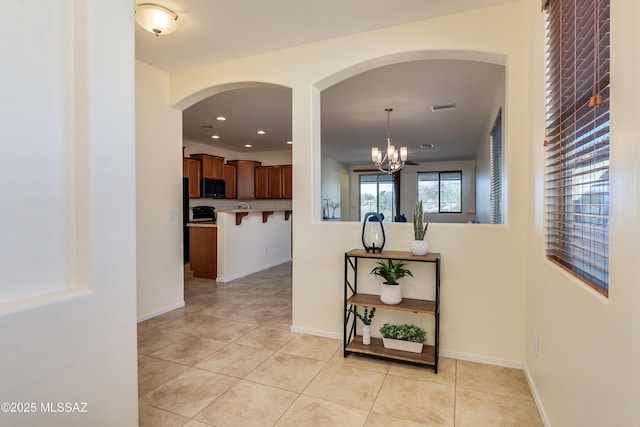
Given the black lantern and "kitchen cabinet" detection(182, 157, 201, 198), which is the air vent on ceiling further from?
"kitchen cabinet" detection(182, 157, 201, 198)

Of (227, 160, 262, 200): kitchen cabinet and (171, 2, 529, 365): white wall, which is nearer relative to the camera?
(171, 2, 529, 365): white wall

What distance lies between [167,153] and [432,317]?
3.15m

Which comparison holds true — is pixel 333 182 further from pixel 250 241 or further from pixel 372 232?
pixel 372 232

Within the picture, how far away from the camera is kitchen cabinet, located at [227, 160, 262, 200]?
7957mm

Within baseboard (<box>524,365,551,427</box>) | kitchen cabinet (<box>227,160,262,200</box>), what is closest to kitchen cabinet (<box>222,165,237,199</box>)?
kitchen cabinet (<box>227,160,262,200</box>)

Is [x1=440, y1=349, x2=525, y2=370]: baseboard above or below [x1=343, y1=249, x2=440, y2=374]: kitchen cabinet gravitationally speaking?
below

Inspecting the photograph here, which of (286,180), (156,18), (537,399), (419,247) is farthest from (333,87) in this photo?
(286,180)

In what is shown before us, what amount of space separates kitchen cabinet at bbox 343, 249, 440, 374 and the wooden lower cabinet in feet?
9.98

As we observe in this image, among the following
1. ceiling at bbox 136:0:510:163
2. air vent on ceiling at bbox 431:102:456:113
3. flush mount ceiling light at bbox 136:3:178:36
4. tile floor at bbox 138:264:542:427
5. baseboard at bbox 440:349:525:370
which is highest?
ceiling at bbox 136:0:510:163

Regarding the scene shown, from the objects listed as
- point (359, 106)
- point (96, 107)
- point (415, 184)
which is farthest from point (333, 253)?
point (415, 184)

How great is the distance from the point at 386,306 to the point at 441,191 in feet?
28.1

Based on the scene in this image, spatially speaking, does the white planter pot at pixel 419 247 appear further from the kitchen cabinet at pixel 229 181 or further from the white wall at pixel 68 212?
the kitchen cabinet at pixel 229 181

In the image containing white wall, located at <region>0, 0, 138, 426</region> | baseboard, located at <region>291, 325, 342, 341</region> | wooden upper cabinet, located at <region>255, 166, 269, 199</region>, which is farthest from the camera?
wooden upper cabinet, located at <region>255, 166, 269, 199</region>

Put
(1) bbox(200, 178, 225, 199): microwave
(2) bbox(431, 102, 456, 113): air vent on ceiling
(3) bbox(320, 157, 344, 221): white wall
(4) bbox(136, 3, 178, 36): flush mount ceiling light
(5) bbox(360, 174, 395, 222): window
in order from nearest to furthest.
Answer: (4) bbox(136, 3, 178, 36): flush mount ceiling light
(2) bbox(431, 102, 456, 113): air vent on ceiling
(1) bbox(200, 178, 225, 199): microwave
(3) bbox(320, 157, 344, 221): white wall
(5) bbox(360, 174, 395, 222): window
